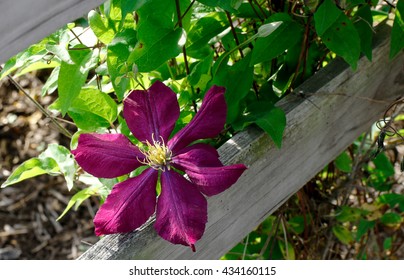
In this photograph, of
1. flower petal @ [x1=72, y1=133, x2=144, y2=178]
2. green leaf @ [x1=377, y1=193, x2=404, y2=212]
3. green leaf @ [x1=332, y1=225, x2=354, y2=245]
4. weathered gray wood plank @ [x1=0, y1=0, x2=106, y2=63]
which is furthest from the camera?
green leaf @ [x1=332, y1=225, x2=354, y2=245]

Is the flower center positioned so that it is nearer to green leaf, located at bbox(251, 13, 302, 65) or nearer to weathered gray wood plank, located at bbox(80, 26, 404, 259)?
weathered gray wood plank, located at bbox(80, 26, 404, 259)

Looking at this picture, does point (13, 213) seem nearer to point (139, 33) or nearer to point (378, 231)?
point (378, 231)

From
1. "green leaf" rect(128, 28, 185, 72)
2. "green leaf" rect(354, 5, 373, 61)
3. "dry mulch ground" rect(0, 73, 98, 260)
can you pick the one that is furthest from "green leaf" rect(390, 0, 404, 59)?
"dry mulch ground" rect(0, 73, 98, 260)

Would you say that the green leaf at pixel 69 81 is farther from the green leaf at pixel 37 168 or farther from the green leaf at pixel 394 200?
the green leaf at pixel 394 200

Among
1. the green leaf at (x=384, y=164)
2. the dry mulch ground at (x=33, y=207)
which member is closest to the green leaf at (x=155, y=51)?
the green leaf at (x=384, y=164)

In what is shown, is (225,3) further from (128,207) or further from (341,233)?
(341,233)
